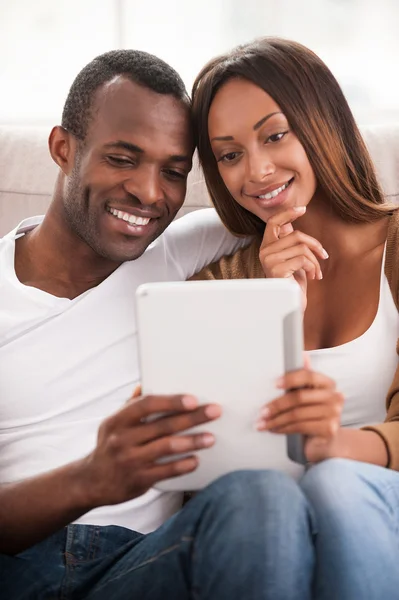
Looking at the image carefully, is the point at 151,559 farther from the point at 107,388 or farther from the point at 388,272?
the point at 388,272

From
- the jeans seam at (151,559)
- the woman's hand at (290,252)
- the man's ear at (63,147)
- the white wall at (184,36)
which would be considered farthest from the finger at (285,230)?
the white wall at (184,36)

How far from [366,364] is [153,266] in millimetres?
407

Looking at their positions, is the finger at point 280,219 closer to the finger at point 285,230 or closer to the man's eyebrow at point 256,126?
the finger at point 285,230

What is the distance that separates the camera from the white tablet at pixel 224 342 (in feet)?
3.05

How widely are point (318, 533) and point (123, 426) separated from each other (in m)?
0.26

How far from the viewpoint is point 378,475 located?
3.39ft

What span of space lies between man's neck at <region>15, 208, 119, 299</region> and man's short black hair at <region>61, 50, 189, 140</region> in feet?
0.59

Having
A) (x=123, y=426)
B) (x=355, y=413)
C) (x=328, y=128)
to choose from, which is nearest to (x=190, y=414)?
(x=123, y=426)

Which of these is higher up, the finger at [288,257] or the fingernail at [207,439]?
the finger at [288,257]

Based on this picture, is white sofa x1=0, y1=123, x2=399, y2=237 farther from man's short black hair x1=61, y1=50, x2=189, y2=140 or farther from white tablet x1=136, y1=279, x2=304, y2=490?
white tablet x1=136, y1=279, x2=304, y2=490

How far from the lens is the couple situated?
3.58 feet

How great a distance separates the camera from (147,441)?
95 cm

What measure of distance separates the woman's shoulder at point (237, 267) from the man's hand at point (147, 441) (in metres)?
0.55

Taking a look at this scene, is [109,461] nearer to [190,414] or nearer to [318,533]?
[190,414]
